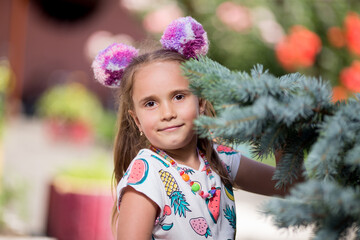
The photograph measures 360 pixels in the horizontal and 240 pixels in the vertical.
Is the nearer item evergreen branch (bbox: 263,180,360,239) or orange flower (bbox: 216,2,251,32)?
evergreen branch (bbox: 263,180,360,239)

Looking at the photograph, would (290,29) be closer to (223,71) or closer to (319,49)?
(319,49)

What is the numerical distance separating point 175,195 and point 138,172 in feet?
0.37

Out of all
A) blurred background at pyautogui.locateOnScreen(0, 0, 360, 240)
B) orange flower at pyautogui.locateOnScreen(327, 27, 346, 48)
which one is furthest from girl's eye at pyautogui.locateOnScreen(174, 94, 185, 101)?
orange flower at pyautogui.locateOnScreen(327, 27, 346, 48)

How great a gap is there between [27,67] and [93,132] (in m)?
3.76

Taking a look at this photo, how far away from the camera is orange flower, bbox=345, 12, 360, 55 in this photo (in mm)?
6145

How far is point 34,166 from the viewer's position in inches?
298

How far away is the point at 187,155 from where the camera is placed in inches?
58.9

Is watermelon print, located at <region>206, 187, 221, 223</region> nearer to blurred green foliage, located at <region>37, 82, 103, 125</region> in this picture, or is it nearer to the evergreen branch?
the evergreen branch

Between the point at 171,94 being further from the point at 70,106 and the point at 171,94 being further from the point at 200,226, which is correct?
the point at 70,106

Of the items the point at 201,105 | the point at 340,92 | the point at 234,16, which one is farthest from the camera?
the point at 234,16

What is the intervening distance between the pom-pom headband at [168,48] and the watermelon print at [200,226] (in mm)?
451

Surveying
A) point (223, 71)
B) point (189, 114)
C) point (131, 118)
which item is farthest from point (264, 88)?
point (131, 118)

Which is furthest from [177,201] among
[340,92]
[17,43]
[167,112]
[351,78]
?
[17,43]

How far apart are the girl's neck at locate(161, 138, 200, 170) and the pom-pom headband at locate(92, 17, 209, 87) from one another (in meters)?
0.26
